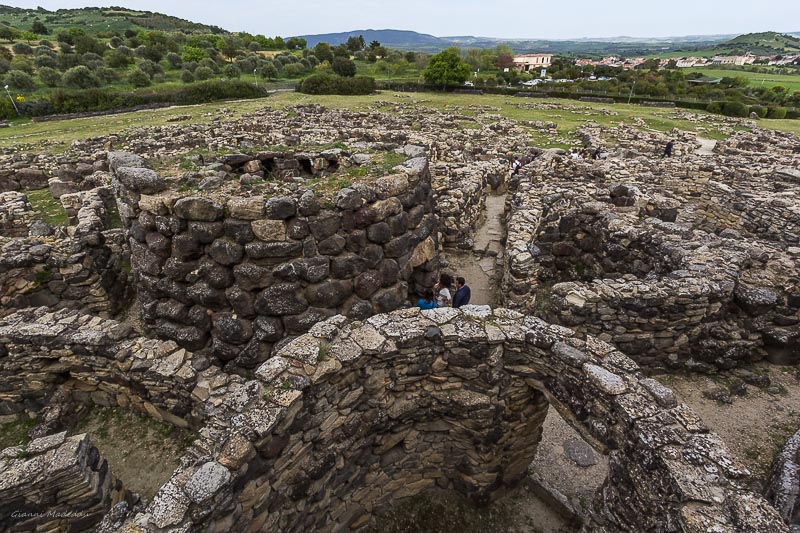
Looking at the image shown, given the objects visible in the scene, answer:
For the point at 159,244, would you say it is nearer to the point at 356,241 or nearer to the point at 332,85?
the point at 356,241

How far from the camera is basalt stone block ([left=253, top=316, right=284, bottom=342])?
8.71 meters

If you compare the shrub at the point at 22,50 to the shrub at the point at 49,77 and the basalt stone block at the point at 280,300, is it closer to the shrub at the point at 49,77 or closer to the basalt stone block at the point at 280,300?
the shrub at the point at 49,77

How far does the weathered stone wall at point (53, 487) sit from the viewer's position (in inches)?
210

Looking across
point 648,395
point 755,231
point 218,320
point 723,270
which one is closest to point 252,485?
point 218,320

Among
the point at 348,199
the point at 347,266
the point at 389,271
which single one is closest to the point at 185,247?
the point at 347,266

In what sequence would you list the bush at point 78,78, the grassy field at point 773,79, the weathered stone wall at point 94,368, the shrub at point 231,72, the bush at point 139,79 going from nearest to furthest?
the weathered stone wall at point 94,368, the bush at point 78,78, the bush at point 139,79, the shrub at point 231,72, the grassy field at point 773,79

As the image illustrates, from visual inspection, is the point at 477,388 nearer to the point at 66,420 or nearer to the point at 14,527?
the point at 14,527

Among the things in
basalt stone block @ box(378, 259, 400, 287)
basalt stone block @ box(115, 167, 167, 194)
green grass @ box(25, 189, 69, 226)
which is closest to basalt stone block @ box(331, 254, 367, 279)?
basalt stone block @ box(378, 259, 400, 287)

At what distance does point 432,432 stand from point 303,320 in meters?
3.64

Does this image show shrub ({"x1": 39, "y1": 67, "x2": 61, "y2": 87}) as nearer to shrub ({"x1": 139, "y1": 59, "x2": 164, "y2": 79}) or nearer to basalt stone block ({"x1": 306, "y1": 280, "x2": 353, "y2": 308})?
shrub ({"x1": 139, "y1": 59, "x2": 164, "y2": 79})

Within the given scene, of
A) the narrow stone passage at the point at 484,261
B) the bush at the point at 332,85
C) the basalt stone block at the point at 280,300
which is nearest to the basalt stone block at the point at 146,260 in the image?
the basalt stone block at the point at 280,300

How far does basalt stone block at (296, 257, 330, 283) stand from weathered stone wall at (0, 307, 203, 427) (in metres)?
2.53

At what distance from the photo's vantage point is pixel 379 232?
9062 mm

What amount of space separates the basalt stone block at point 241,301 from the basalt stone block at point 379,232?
292cm
